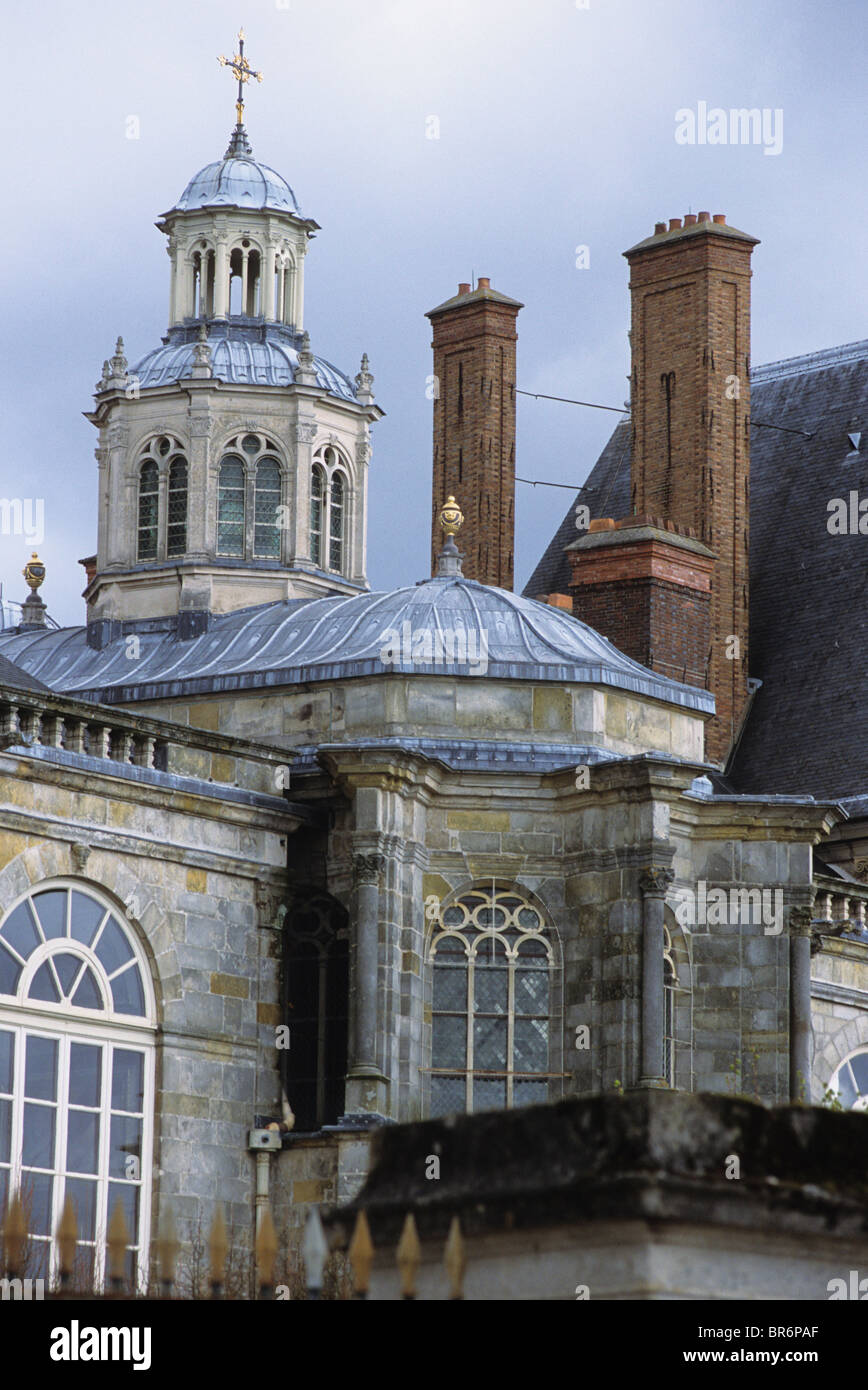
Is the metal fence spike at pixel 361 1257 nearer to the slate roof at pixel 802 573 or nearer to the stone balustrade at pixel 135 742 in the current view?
the stone balustrade at pixel 135 742

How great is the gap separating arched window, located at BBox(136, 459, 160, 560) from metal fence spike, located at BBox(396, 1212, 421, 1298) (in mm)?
24001

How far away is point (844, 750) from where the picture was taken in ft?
121

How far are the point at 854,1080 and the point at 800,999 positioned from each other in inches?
147

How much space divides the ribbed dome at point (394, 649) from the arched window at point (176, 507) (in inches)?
81.9

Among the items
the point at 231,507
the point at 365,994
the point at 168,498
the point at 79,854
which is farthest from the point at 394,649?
the point at 168,498

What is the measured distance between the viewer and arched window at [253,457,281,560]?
3219 cm

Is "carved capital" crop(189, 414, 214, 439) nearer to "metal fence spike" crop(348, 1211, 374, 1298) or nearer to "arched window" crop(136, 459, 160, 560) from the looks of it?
"arched window" crop(136, 459, 160, 560)

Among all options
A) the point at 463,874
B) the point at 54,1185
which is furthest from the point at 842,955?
the point at 54,1185

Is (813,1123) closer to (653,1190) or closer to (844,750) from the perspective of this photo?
(653,1190)

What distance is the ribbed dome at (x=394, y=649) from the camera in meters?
26.7

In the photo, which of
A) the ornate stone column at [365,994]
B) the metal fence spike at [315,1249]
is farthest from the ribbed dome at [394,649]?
the metal fence spike at [315,1249]

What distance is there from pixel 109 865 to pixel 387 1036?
120 inches

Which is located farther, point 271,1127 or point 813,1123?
point 271,1127
